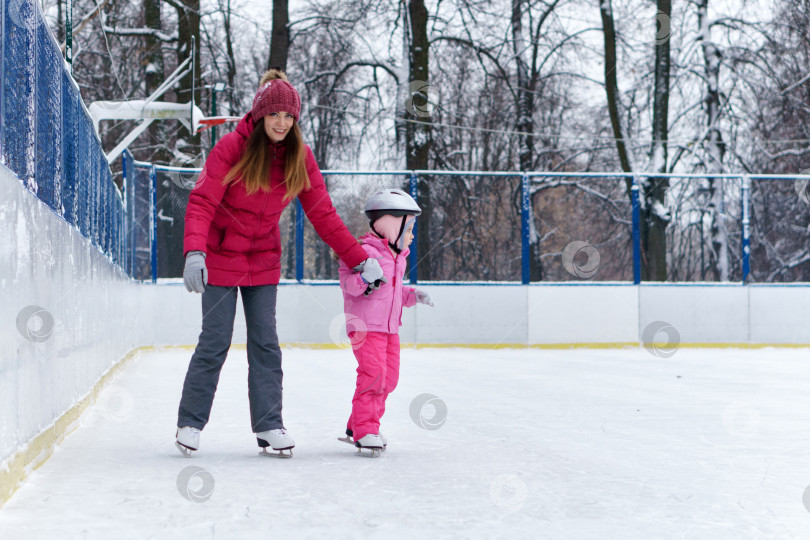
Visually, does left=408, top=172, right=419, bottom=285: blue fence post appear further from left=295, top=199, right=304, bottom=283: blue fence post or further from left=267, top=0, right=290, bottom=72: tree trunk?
left=267, top=0, right=290, bottom=72: tree trunk

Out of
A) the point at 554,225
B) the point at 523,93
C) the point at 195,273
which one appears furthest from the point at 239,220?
the point at 523,93

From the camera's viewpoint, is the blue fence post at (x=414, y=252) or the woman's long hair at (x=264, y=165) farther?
the blue fence post at (x=414, y=252)

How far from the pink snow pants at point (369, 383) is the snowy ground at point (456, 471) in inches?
5.2

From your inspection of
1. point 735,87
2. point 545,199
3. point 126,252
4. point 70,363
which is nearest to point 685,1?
point 735,87

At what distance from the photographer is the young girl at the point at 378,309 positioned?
3957 millimetres

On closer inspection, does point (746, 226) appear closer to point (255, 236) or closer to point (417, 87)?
point (417, 87)

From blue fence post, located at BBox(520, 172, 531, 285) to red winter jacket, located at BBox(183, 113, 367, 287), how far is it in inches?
337

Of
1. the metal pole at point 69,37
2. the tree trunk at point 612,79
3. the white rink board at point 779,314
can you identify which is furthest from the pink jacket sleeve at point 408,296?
the tree trunk at point 612,79

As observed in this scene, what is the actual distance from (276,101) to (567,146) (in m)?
18.2

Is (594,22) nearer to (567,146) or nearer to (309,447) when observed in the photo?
(567,146)

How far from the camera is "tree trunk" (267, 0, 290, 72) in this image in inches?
721

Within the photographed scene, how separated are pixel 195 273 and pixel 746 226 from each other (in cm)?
1063

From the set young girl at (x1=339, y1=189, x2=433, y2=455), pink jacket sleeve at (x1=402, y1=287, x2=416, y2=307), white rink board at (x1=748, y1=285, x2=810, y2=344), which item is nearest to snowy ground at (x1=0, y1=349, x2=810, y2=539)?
young girl at (x1=339, y1=189, x2=433, y2=455)

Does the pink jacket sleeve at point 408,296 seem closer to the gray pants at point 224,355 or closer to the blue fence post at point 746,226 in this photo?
the gray pants at point 224,355
